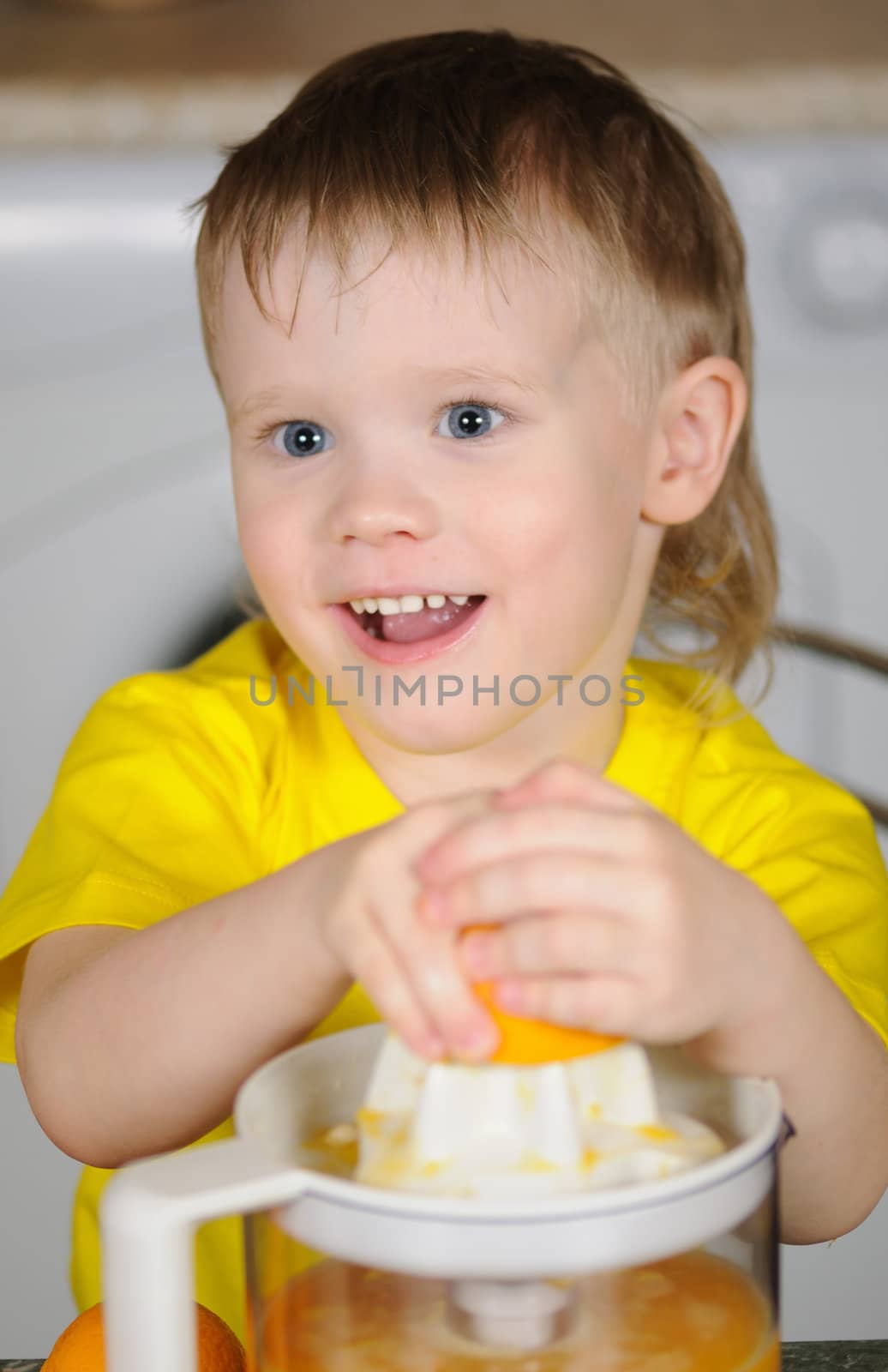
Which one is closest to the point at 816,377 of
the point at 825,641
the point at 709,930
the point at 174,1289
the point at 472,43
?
the point at 825,641

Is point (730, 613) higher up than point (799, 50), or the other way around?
point (799, 50)

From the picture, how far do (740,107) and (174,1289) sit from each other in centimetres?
83

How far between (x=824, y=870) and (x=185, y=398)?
538 mm

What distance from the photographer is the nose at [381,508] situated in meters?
0.55

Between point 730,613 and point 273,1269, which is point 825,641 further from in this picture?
point 273,1269

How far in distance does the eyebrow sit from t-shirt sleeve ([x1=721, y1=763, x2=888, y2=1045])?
8.6 inches

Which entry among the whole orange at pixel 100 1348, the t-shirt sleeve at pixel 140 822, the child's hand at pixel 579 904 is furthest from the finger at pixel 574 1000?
the t-shirt sleeve at pixel 140 822

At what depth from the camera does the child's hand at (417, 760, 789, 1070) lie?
0.33 meters

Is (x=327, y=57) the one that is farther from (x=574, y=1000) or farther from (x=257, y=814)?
(x=574, y=1000)

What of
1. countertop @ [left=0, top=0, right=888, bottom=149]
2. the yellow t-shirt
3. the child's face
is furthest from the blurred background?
the child's face

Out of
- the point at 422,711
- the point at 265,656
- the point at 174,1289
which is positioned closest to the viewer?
the point at 174,1289

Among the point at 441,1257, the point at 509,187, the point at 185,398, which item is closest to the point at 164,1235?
the point at 441,1257

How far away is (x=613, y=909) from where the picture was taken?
338mm

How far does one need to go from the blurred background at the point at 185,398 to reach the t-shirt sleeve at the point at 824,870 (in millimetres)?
259
